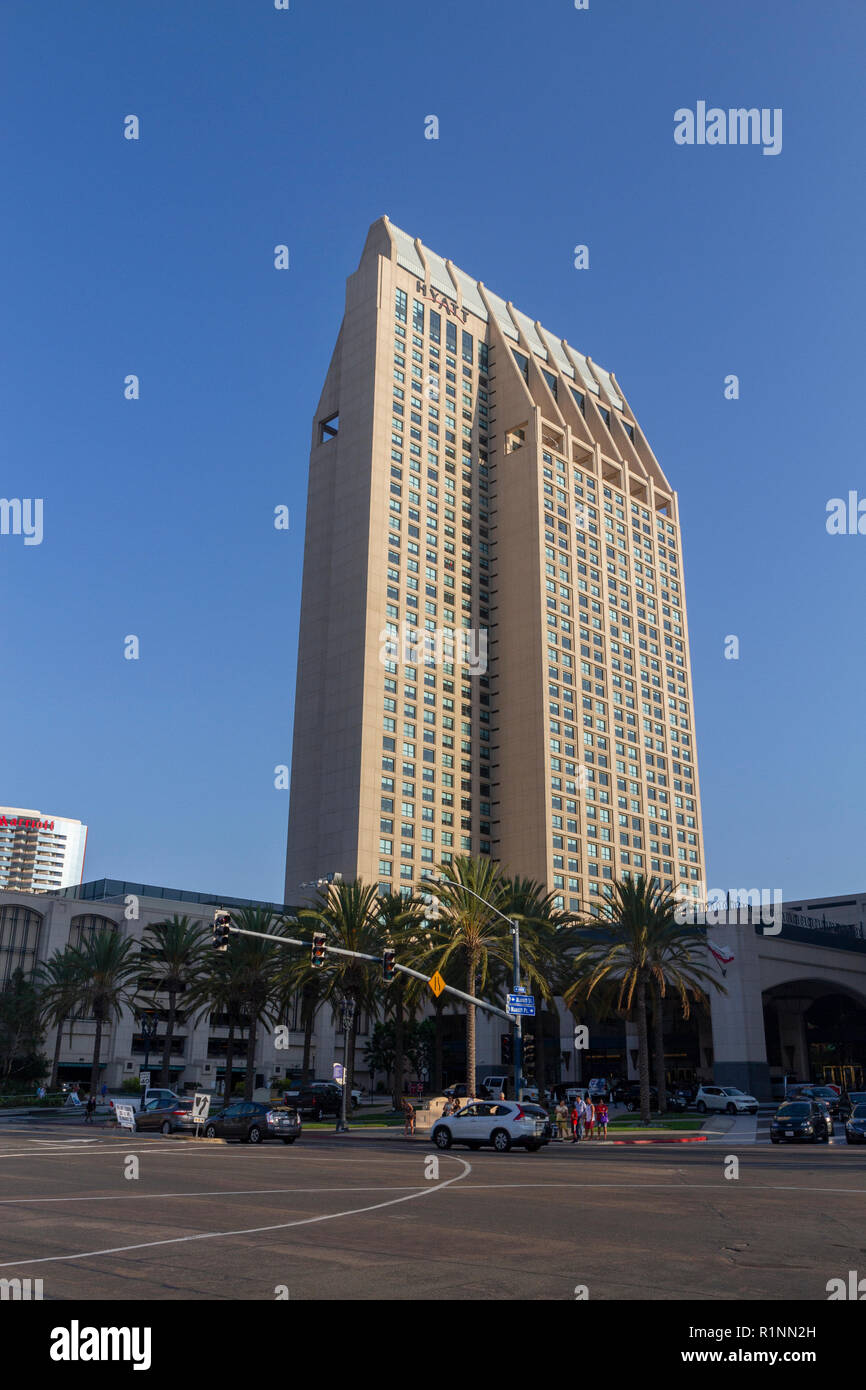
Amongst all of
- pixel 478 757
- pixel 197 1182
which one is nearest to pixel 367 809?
pixel 478 757

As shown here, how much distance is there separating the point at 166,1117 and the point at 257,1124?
649 cm

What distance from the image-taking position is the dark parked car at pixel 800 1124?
37.2m

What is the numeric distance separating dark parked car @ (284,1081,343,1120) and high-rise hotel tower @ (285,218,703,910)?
47.7 m

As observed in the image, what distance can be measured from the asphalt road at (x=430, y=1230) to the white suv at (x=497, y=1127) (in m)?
5.22

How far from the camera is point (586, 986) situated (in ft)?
178

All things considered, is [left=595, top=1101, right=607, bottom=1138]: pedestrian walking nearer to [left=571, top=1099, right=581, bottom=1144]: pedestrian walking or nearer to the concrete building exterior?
[left=571, top=1099, right=581, bottom=1144]: pedestrian walking

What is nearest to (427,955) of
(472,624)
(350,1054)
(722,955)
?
(350,1054)

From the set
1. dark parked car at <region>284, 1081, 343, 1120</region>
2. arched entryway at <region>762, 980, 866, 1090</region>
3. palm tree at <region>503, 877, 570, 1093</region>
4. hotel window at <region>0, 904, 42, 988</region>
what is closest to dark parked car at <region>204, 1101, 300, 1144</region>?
dark parked car at <region>284, 1081, 343, 1120</region>

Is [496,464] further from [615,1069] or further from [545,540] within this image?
[615,1069]

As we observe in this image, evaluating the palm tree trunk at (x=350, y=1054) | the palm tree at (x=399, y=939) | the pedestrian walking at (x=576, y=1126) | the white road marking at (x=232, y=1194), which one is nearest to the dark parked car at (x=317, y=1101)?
the palm tree trunk at (x=350, y=1054)

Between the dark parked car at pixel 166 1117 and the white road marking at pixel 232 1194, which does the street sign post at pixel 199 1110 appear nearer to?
the dark parked car at pixel 166 1117

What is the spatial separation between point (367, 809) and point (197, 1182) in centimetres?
8953

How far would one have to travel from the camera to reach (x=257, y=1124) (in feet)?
130
